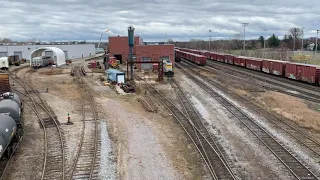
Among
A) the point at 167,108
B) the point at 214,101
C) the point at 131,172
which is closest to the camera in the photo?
the point at 131,172

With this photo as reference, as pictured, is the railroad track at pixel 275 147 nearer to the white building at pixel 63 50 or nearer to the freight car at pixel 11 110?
the freight car at pixel 11 110

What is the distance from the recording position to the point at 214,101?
33312 mm

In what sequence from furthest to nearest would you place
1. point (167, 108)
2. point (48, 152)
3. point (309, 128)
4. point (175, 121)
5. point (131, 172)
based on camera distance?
point (167, 108) < point (175, 121) < point (309, 128) < point (48, 152) < point (131, 172)

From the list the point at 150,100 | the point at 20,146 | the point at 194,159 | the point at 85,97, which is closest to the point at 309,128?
the point at 194,159

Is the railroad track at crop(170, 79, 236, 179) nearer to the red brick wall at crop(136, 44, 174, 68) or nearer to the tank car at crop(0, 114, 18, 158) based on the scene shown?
the tank car at crop(0, 114, 18, 158)

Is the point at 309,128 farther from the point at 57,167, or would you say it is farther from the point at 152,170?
the point at 57,167

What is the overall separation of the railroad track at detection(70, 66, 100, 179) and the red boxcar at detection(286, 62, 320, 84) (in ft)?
97.2

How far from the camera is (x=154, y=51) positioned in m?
70.5

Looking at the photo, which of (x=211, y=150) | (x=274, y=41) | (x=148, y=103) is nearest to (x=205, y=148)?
(x=211, y=150)

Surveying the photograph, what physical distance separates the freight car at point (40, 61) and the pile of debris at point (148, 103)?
4185 cm

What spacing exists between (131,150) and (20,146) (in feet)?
22.7

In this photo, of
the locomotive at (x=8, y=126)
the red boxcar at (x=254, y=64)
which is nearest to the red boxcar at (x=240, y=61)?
the red boxcar at (x=254, y=64)

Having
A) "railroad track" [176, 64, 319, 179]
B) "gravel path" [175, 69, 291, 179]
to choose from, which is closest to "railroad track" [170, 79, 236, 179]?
"gravel path" [175, 69, 291, 179]

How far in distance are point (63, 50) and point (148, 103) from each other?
9142cm
